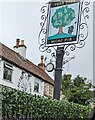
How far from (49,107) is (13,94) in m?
2.14

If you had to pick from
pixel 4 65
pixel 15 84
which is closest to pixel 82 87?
pixel 15 84

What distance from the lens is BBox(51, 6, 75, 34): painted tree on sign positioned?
37.7ft

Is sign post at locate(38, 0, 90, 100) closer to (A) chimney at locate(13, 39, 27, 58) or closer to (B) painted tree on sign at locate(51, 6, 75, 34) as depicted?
(B) painted tree on sign at locate(51, 6, 75, 34)

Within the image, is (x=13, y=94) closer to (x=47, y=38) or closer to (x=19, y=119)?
(x=19, y=119)

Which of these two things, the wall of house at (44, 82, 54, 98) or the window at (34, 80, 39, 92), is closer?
the window at (34, 80, 39, 92)

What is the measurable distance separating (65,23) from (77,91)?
18217 mm

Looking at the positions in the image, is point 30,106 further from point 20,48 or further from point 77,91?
point 77,91

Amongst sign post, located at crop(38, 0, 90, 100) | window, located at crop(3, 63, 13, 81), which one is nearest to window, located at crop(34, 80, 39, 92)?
window, located at crop(3, 63, 13, 81)

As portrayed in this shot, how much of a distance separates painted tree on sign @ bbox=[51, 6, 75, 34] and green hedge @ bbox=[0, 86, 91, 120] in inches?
131

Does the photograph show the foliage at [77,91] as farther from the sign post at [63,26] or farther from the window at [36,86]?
the sign post at [63,26]

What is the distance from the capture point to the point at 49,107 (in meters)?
8.05

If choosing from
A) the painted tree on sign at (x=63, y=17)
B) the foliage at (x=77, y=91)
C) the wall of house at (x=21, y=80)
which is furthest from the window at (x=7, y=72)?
the foliage at (x=77, y=91)

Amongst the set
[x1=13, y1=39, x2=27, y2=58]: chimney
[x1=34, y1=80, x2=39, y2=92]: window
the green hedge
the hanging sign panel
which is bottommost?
the green hedge

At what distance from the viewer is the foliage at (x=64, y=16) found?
11477 millimetres
